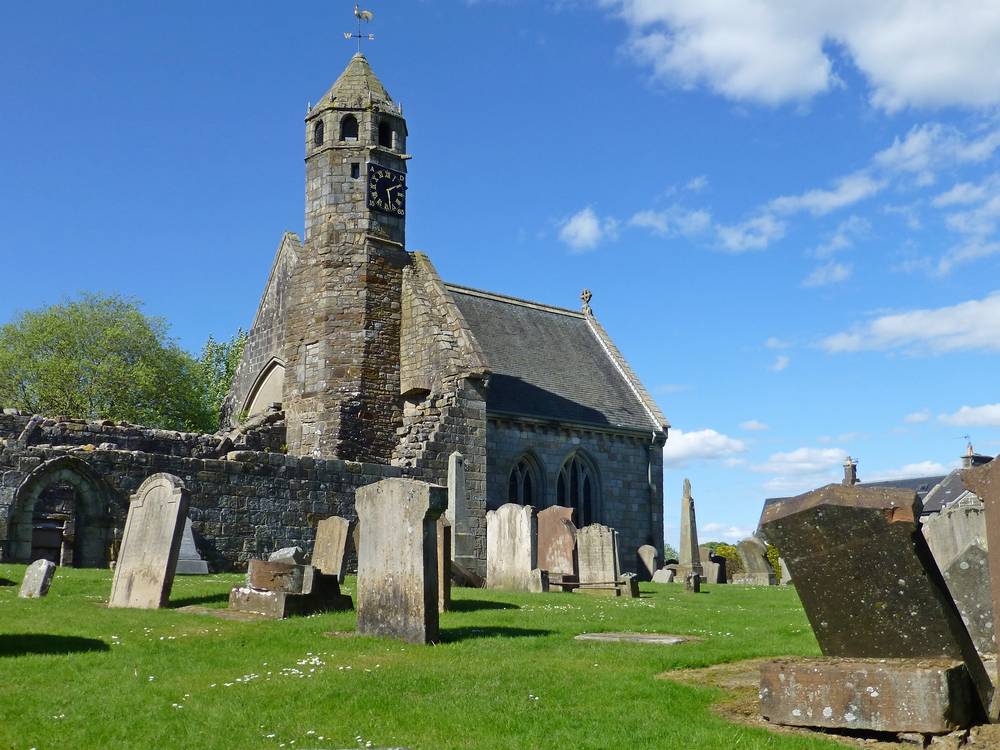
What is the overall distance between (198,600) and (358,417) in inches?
492

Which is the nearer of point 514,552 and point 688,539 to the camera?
point 514,552

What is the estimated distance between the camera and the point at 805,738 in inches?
260

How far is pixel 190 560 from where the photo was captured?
1992 centimetres

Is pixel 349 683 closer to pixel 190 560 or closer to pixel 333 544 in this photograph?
pixel 333 544

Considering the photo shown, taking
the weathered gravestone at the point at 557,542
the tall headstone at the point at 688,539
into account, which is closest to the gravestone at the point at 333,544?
the weathered gravestone at the point at 557,542

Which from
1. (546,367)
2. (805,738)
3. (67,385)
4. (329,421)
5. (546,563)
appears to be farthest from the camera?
(67,385)

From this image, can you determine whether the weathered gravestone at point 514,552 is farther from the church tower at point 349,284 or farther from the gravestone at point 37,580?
the gravestone at point 37,580

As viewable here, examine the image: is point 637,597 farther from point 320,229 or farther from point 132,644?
point 320,229

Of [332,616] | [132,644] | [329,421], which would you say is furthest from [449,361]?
[132,644]

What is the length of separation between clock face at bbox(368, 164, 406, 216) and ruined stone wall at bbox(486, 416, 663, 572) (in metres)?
6.12

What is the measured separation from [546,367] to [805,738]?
1069 inches

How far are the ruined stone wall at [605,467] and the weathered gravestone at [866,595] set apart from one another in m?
21.1

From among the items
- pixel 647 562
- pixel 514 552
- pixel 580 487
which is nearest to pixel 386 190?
pixel 580 487

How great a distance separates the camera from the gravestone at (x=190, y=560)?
1973cm
